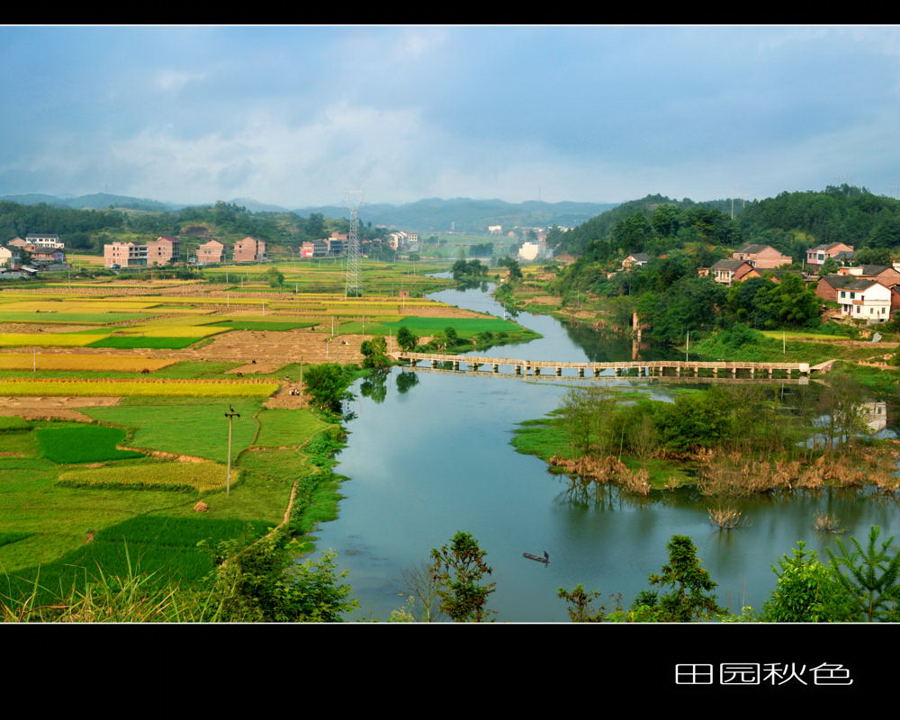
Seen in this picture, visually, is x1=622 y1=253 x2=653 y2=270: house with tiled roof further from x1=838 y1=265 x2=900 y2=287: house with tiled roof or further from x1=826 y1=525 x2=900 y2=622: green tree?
x1=826 y1=525 x2=900 y2=622: green tree

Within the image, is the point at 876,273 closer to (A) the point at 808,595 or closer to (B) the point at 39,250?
(A) the point at 808,595

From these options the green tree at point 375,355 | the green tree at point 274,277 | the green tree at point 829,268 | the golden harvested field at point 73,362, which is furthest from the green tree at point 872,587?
the green tree at point 274,277

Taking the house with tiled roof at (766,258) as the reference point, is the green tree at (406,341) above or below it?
below

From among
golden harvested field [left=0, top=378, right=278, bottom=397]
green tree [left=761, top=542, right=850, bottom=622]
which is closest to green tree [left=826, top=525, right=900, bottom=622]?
green tree [left=761, top=542, right=850, bottom=622]

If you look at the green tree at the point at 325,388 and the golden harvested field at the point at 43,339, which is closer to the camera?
the green tree at the point at 325,388

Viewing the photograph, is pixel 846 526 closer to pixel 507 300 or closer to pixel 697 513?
pixel 697 513

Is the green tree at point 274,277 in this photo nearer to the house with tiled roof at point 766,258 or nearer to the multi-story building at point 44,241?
the multi-story building at point 44,241

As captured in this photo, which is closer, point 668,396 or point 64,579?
point 64,579
